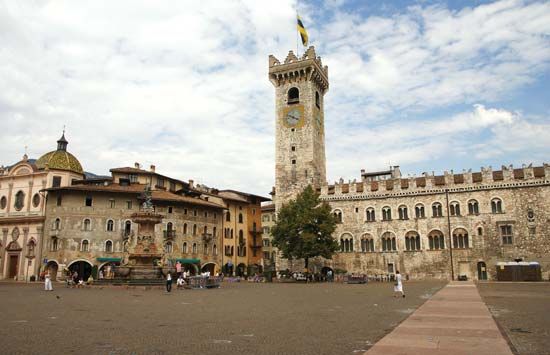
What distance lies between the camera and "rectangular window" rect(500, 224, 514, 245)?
151ft

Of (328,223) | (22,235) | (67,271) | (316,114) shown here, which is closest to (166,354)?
(328,223)

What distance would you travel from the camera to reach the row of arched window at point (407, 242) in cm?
4816

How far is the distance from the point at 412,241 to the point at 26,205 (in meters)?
44.1

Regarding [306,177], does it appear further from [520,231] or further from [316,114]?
[520,231]

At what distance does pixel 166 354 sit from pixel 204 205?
1881 inches

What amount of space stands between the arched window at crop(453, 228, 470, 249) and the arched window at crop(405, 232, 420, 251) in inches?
152

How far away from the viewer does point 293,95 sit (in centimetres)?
6091

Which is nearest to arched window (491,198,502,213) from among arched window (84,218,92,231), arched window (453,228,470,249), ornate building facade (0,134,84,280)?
arched window (453,228,470,249)

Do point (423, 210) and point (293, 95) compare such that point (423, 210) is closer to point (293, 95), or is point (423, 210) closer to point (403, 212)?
point (403, 212)

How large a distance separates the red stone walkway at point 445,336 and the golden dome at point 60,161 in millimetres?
48870

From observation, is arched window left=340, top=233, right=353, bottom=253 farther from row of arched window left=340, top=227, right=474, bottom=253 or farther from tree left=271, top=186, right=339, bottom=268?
tree left=271, top=186, right=339, bottom=268

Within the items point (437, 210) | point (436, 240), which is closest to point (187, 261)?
point (436, 240)

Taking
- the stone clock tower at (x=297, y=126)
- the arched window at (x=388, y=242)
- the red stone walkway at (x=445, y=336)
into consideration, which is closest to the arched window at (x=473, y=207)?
the arched window at (x=388, y=242)

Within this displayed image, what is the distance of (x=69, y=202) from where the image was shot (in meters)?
48.7
